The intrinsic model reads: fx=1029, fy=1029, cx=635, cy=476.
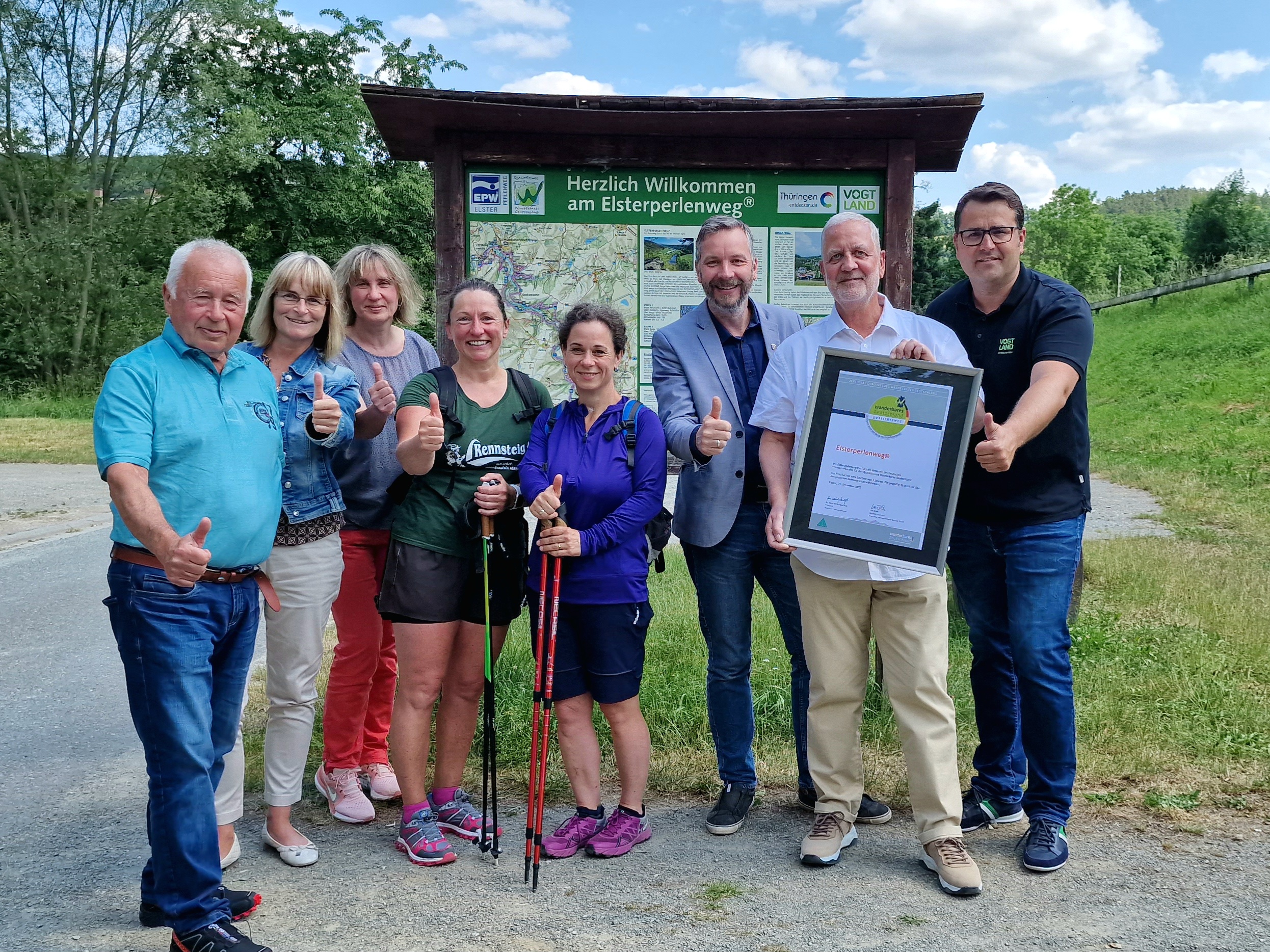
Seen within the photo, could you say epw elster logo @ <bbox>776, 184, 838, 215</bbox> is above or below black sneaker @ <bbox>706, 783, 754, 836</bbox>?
above

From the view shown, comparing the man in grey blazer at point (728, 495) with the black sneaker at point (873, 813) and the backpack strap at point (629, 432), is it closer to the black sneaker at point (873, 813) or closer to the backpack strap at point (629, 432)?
the black sneaker at point (873, 813)

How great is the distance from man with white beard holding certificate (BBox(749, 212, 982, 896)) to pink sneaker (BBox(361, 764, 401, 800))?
1.80 m

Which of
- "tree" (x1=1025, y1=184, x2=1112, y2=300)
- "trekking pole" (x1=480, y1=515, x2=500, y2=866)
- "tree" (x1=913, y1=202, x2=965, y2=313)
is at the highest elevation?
"tree" (x1=1025, y1=184, x2=1112, y2=300)

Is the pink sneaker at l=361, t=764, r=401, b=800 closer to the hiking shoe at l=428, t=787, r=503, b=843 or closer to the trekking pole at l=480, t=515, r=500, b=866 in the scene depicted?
the hiking shoe at l=428, t=787, r=503, b=843

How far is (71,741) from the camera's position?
515 cm

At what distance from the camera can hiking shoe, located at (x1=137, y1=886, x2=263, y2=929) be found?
3.29 meters

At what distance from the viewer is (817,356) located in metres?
3.72

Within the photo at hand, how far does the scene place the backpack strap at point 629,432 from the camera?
12.6 feet

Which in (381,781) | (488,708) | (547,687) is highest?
(547,687)

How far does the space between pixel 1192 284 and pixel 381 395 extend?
3032 cm

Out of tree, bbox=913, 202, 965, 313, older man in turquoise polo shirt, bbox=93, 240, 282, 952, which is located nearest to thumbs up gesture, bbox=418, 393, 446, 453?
older man in turquoise polo shirt, bbox=93, 240, 282, 952

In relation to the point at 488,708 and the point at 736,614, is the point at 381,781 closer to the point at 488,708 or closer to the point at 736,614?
the point at 488,708

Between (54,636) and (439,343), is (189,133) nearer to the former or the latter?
(54,636)

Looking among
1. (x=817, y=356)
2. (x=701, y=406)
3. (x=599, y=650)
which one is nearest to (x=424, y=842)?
(x=599, y=650)
